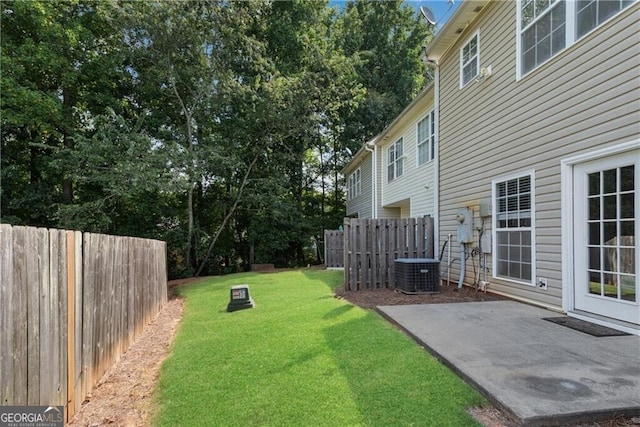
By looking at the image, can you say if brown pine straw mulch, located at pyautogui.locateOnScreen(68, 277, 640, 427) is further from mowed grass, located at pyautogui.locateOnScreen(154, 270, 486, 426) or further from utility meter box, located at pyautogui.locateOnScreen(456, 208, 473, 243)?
utility meter box, located at pyautogui.locateOnScreen(456, 208, 473, 243)

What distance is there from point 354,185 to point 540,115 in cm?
1496

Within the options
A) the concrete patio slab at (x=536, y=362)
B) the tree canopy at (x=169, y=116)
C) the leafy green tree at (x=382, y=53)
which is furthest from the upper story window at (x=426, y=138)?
→ the leafy green tree at (x=382, y=53)

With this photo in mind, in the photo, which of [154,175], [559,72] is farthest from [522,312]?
[154,175]

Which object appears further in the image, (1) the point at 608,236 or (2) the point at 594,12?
(2) the point at 594,12

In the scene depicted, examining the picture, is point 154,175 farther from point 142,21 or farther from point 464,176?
point 464,176

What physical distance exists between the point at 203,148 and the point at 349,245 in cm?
954

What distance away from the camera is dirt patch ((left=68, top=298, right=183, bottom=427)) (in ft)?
9.15

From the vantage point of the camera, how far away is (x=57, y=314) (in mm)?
2719

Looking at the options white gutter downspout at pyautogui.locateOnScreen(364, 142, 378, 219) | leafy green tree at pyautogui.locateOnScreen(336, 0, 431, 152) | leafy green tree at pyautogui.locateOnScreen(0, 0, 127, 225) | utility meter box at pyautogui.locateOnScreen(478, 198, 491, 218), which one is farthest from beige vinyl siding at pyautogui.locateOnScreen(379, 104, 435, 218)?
leafy green tree at pyautogui.locateOnScreen(0, 0, 127, 225)

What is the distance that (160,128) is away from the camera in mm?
15922

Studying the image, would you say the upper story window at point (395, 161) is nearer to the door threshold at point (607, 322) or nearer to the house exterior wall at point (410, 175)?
the house exterior wall at point (410, 175)

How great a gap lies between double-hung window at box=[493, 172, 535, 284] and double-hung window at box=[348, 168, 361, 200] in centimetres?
1261

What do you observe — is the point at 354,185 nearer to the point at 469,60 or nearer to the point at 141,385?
the point at 469,60

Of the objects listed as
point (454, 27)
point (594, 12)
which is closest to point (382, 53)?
point (454, 27)
